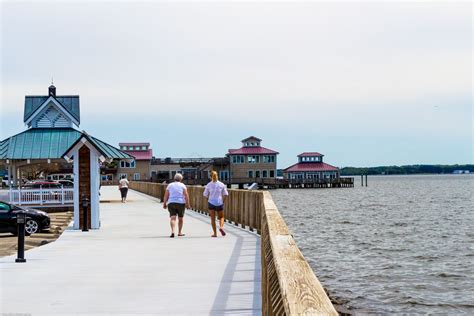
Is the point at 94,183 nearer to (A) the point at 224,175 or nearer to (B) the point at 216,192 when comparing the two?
(B) the point at 216,192

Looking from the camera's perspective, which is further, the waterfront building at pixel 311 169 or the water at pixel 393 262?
the waterfront building at pixel 311 169

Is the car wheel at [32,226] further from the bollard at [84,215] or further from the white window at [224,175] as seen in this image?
the white window at [224,175]

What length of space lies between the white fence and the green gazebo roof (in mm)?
3864

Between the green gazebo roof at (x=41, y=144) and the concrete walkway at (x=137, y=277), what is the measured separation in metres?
21.7

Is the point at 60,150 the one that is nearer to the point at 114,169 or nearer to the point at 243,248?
the point at 243,248

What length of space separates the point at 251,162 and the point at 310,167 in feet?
47.8

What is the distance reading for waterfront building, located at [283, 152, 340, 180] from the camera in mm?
124250

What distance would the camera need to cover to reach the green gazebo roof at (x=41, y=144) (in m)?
38.9

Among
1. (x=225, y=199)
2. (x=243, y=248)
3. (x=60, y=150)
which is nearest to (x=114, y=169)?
(x=60, y=150)

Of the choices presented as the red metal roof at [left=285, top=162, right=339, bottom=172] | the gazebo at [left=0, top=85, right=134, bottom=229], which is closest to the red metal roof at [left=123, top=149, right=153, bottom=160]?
the red metal roof at [left=285, top=162, right=339, bottom=172]

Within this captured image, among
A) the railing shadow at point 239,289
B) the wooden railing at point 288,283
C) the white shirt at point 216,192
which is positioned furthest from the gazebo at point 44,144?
the wooden railing at point 288,283

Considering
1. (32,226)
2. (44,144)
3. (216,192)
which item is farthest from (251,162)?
(216,192)

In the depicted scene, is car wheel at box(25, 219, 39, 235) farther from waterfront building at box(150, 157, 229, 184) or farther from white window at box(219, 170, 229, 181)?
white window at box(219, 170, 229, 181)

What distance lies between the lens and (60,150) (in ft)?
132
